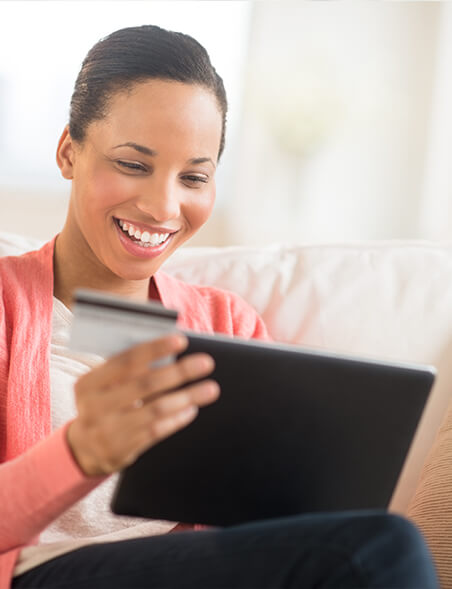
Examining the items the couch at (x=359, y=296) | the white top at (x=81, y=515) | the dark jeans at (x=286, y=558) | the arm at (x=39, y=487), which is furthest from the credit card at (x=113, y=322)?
the couch at (x=359, y=296)

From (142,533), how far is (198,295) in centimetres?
43

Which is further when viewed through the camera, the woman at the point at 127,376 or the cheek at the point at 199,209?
the cheek at the point at 199,209

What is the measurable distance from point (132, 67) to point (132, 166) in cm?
15

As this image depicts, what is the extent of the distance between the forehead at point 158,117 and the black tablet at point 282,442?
47 cm

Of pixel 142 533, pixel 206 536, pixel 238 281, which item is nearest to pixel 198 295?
pixel 238 281

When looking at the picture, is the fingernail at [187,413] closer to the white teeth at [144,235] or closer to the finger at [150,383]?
the finger at [150,383]

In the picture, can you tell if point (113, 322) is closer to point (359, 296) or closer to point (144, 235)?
point (144, 235)

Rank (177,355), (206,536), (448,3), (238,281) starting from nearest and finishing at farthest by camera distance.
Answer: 1. (177,355)
2. (206,536)
3. (238,281)
4. (448,3)

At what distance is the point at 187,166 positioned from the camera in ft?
3.93

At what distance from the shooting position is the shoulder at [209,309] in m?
1.34

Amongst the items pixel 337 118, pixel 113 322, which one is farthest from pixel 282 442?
pixel 337 118

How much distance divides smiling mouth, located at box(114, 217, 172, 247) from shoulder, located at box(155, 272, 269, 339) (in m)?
0.14

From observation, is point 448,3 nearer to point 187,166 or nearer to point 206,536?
point 187,166

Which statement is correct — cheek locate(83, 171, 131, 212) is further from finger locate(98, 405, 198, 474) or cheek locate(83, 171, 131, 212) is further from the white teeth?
finger locate(98, 405, 198, 474)
